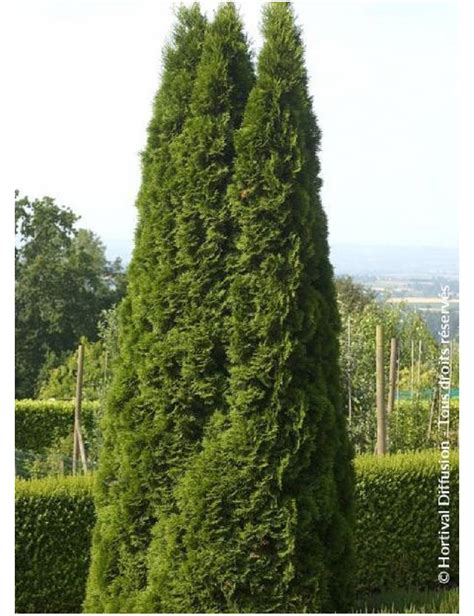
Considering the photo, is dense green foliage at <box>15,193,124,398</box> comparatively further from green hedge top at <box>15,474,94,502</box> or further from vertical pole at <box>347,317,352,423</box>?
green hedge top at <box>15,474,94,502</box>

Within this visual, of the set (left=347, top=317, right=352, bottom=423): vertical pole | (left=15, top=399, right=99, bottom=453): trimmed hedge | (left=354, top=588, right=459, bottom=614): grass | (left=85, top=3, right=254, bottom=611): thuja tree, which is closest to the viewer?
(left=85, top=3, right=254, bottom=611): thuja tree

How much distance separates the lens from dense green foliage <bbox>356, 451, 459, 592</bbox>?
931 centimetres

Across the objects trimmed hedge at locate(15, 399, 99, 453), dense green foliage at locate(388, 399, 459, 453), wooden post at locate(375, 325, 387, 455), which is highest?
wooden post at locate(375, 325, 387, 455)

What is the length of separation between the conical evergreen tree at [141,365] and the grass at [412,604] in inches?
72.5

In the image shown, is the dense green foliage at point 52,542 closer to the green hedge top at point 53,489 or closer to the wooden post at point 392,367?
the green hedge top at point 53,489

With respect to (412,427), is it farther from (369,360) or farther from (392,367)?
(392,367)

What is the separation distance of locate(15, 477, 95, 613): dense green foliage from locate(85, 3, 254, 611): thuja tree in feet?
6.99

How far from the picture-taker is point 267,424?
575cm

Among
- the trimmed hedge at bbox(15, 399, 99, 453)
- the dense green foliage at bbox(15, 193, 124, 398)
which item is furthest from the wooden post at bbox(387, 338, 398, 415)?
the dense green foliage at bbox(15, 193, 124, 398)

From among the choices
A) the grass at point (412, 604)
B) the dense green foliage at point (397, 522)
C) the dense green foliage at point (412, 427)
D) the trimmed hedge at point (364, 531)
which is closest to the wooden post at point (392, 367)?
the dense green foliage at point (412, 427)

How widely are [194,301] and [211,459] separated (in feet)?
3.43

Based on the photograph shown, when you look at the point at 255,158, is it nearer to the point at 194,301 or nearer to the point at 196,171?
the point at 196,171

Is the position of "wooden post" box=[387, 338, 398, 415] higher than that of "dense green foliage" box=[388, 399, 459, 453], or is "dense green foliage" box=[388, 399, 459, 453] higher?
"wooden post" box=[387, 338, 398, 415]

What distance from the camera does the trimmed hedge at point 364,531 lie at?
8.51 meters
